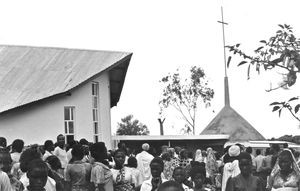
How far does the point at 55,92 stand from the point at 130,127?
163 ft

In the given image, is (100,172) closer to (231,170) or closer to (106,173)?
(106,173)

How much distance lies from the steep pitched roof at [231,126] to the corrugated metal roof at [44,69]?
1781cm

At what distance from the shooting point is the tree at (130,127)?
235 feet

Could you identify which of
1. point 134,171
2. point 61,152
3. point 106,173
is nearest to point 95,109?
point 61,152

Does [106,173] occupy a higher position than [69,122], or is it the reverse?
[69,122]

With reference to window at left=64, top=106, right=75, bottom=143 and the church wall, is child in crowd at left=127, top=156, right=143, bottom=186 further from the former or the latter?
window at left=64, top=106, right=75, bottom=143

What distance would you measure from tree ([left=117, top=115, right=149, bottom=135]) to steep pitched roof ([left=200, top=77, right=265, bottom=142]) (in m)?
23.3

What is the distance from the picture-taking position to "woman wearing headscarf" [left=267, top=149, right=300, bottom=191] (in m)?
7.90

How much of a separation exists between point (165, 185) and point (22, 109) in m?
22.7

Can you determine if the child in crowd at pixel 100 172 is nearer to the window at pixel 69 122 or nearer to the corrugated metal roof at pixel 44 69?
the corrugated metal roof at pixel 44 69

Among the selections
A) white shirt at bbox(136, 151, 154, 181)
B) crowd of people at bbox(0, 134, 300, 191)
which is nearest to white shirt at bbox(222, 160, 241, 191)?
crowd of people at bbox(0, 134, 300, 191)

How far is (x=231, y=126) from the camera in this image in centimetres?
4594

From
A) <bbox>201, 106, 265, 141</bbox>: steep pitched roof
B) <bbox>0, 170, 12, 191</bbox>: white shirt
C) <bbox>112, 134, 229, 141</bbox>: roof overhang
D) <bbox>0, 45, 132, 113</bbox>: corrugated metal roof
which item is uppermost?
<bbox>0, 45, 132, 113</bbox>: corrugated metal roof

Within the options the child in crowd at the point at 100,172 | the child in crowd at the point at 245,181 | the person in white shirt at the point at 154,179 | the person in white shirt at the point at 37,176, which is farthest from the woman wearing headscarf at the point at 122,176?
the person in white shirt at the point at 37,176
